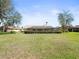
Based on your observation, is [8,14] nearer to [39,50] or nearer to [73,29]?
[39,50]

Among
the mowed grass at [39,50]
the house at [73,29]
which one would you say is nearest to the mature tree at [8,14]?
the mowed grass at [39,50]

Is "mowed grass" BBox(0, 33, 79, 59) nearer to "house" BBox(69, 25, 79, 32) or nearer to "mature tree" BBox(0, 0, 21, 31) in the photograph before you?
"mature tree" BBox(0, 0, 21, 31)

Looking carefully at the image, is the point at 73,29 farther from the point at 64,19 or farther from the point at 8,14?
the point at 8,14

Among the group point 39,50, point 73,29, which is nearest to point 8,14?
point 39,50

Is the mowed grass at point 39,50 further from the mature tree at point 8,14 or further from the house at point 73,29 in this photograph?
the house at point 73,29

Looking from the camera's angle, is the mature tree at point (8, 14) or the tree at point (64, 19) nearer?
the mature tree at point (8, 14)

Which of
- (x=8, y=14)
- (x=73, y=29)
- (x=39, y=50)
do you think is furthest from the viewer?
(x=73, y=29)

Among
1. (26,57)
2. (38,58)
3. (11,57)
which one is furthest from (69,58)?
(11,57)

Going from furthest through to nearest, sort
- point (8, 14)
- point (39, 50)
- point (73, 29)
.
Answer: point (73, 29) → point (8, 14) → point (39, 50)

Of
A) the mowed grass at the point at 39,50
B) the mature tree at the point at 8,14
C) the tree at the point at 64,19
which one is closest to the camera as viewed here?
the mowed grass at the point at 39,50

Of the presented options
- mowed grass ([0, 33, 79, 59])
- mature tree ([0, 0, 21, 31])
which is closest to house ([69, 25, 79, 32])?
mature tree ([0, 0, 21, 31])

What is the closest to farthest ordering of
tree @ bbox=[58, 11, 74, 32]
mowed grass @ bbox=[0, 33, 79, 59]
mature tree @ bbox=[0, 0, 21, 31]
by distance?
mowed grass @ bbox=[0, 33, 79, 59], mature tree @ bbox=[0, 0, 21, 31], tree @ bbox=[58, 11, 74, 32]

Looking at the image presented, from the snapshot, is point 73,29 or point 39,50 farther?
point 73,29

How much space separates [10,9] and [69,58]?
40028 mm
